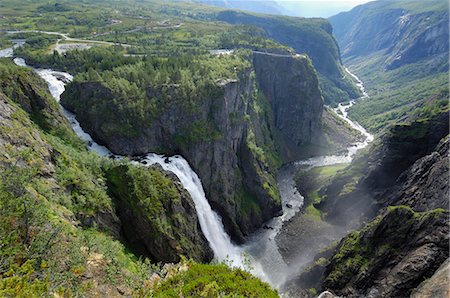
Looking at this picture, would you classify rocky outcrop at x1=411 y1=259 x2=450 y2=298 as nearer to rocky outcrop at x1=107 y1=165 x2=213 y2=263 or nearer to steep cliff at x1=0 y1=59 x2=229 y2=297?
steep cliff at x1=0 y1=59 x2=229 y2=297

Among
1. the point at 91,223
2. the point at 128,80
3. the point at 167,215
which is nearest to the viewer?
the point at 91,223

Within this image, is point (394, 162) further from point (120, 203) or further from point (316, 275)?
point (120, 203)

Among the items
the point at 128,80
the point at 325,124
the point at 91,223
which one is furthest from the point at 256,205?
the point at 325,124

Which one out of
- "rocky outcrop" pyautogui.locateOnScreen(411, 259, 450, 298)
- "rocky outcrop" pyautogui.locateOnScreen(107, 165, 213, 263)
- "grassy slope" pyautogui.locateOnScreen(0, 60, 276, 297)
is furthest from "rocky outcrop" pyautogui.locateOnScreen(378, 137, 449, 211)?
"rocky outcrop" pyautogui.locateOnScreen(107, 165, 213, 263)

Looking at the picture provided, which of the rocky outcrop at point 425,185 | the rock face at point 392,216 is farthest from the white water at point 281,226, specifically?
the rocky outcrop at point 425,185

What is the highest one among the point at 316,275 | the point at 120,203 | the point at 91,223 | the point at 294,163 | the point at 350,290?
the point at 91,223

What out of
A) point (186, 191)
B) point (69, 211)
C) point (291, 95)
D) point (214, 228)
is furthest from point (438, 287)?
point (291, 95)

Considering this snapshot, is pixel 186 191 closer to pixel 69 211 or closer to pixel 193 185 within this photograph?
pixel 193 185
